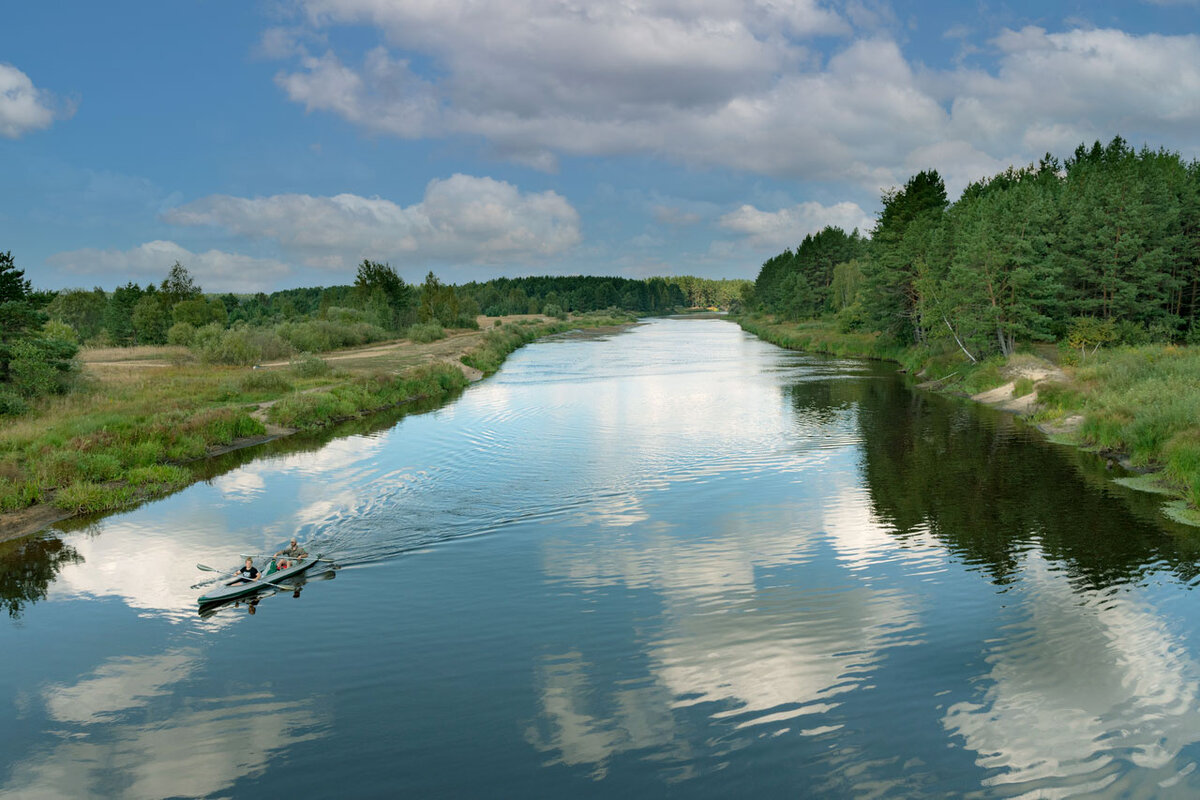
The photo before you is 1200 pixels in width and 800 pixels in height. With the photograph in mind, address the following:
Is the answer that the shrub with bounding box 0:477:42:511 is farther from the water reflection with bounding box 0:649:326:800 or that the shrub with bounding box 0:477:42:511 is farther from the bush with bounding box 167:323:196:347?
the bush with bounding box 167:323:196:347

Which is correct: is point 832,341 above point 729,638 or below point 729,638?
above

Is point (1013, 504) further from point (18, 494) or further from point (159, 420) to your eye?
point (159, 420)

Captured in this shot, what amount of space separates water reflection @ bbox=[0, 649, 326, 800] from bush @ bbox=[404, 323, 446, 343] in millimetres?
99448

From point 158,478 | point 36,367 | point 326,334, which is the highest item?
point 326,334

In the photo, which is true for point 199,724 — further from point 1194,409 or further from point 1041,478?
point 1194,409

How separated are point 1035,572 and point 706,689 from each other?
1155 cm

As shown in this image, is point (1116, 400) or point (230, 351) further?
point (230, 351)

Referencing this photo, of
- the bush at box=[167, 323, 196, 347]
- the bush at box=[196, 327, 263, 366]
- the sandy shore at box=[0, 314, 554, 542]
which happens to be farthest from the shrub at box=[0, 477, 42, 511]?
the bush at box=[167, 323, 196, 347]

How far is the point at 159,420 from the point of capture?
36.9 metres

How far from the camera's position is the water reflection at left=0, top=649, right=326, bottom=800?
11.8 metres

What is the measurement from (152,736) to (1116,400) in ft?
132

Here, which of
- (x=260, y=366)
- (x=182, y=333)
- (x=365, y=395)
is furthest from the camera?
(x=182, y=333)

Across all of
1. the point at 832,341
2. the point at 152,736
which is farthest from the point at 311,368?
the point at 832,341

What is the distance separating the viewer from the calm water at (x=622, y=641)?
12078mm
